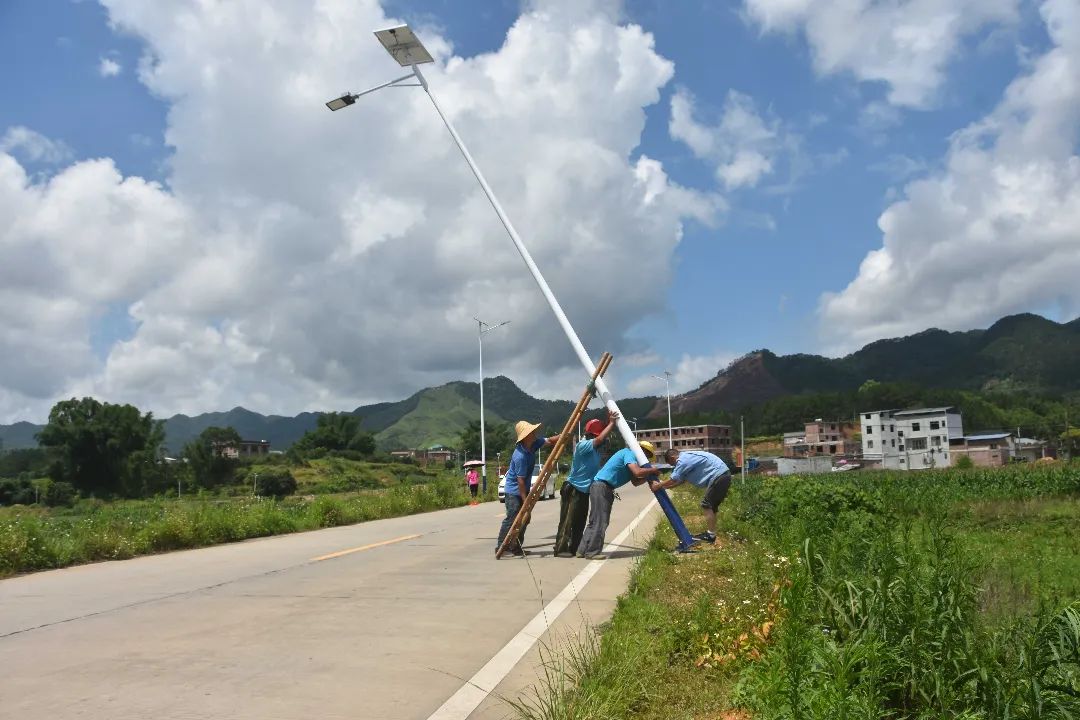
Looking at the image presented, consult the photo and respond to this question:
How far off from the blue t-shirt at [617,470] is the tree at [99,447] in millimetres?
77407

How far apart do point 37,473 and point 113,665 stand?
92587mm

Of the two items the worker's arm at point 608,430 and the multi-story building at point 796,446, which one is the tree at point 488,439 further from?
the worker's arm at point 608,430

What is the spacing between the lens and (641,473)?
436 inches

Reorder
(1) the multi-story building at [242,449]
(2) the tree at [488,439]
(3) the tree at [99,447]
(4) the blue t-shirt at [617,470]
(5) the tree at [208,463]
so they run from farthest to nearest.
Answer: (2) the tree at [488,439] → (1) the multi-story building at [242,449] → (5) the tree at [208,463] → (3) the tree at [99,447] → (4) the blue t-shirt at [617,470]

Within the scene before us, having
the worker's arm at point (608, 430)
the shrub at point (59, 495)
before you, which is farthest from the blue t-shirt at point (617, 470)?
the shrub at point (59, 495)

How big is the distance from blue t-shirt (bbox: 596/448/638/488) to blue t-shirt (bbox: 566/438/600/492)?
0.94 feet

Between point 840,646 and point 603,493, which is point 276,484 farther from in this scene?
point 840,646

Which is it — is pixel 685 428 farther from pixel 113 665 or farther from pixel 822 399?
pixel 113 665

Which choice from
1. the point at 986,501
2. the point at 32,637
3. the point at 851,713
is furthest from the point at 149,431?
the point at 851,713

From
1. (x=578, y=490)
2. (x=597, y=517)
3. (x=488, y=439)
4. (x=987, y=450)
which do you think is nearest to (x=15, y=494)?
(x=578, y=490)

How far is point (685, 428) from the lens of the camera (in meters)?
141

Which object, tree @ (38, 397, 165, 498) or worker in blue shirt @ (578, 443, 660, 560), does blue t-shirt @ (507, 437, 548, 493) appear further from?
tree @ (38, 397, 165, 498)

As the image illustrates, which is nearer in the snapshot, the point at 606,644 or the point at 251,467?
the point at 606,644

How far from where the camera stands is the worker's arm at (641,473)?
10969mm
